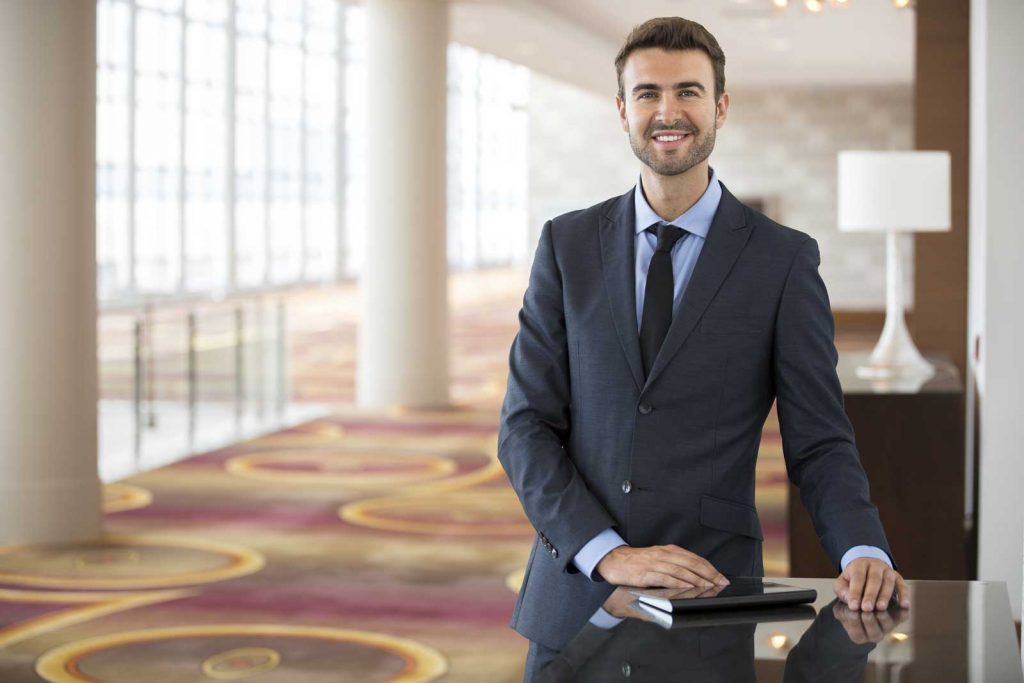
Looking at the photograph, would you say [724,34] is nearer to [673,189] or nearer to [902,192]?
[902,192]

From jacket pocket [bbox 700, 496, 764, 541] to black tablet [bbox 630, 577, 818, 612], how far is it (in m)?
0.24

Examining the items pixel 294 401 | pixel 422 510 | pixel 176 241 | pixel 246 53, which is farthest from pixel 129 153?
pixel 422 510

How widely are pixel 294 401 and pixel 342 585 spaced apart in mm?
7464

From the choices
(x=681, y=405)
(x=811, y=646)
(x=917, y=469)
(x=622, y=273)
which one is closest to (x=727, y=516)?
(x=681, y=405)

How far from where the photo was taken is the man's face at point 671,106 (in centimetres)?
237

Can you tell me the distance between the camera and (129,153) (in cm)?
2317

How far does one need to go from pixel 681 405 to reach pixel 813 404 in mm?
235

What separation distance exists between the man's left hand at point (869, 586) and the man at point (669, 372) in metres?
0.13

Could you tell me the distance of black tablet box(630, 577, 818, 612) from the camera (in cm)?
211

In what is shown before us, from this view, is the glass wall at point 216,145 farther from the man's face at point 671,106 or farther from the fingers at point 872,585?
the fingers at point 872,585

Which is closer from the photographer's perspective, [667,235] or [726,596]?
[726,596]

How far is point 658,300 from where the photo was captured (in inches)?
98.5

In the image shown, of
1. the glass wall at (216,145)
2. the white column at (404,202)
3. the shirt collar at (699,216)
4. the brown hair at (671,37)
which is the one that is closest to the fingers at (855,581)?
the shirt collar at (699,216)

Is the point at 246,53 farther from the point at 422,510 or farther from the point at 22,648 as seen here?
the point at 22,648
